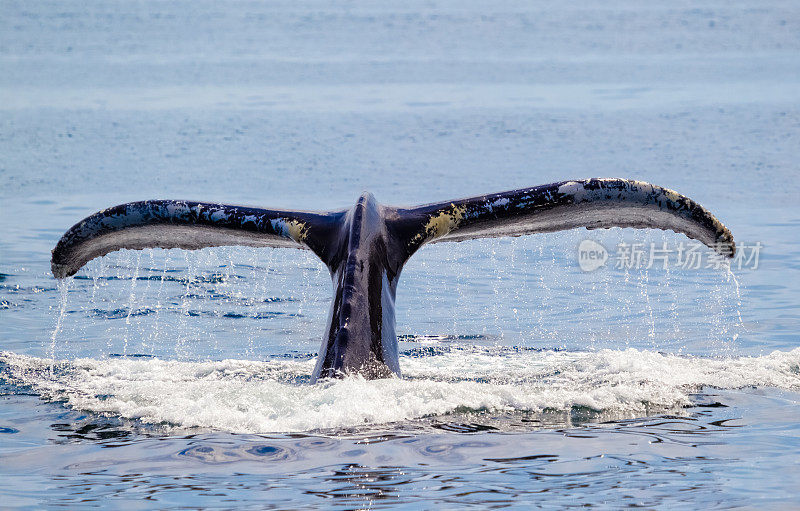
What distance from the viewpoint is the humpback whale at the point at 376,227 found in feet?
25.8

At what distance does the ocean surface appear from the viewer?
6352 mm

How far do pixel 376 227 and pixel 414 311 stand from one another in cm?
502

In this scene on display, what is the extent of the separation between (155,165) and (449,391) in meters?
17.1

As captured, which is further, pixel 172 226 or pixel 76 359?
pixel 76 359

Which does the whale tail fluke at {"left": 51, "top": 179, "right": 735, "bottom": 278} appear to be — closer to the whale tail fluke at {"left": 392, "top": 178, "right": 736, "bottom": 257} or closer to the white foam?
the whale tail fluke at {"left": 392, "top": 178, "right": 736, "bottom": 257}

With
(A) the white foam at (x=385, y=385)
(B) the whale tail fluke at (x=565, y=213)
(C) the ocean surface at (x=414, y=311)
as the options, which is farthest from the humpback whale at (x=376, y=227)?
(C) the ocean surface at (x=414, y=311)

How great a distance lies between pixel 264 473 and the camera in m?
6.22

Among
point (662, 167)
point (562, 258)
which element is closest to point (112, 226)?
point (562, 258)

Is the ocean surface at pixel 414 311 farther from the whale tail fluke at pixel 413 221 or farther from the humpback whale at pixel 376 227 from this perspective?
the whale tail fluke at pixel 413 221

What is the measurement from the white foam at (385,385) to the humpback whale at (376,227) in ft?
1.32

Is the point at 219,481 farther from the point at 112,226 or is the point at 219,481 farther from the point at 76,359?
the point at 76,359

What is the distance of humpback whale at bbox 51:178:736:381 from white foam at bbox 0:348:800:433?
1.32 feet

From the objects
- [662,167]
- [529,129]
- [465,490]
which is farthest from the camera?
[529,129]

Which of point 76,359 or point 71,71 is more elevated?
point 71,71
